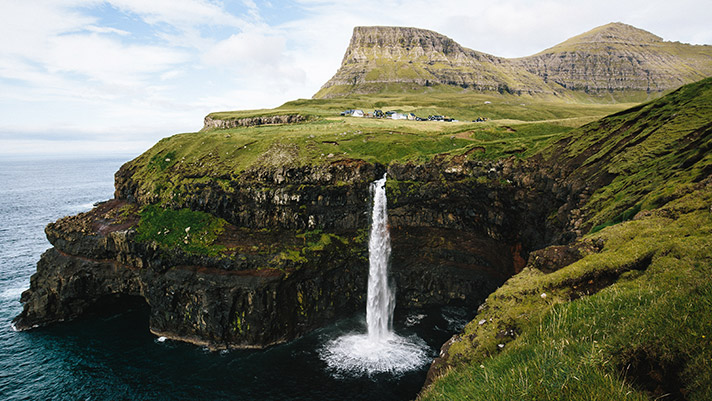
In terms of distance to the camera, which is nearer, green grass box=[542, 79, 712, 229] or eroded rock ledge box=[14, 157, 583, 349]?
green grass box=[542, 79, 712, 229]

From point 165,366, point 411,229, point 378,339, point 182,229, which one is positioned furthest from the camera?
point 411,229

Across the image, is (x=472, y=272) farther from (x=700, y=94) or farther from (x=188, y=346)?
(x=188, y=346)

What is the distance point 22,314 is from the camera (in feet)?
127

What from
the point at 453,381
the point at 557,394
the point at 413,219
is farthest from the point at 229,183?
the point at 557,394

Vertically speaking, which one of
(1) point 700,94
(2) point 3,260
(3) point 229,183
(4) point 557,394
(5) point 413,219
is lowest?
(2) point 3,260

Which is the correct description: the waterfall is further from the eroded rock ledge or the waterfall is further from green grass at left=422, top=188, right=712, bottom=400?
green grass at left=422, top=188, right=712, bottom=400

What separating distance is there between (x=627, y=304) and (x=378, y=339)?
29.6 m

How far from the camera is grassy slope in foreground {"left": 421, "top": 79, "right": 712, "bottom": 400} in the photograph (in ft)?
17.6

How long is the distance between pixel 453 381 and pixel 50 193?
173345 mm

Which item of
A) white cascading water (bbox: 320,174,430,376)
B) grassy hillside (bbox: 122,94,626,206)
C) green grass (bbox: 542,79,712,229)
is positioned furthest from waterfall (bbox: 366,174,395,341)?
green grass (bbox: 542,79,712,229)

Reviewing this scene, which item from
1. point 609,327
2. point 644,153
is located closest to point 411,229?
point 644,153

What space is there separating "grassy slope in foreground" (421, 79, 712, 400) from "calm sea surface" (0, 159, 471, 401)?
18.7 m

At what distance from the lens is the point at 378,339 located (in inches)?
1344

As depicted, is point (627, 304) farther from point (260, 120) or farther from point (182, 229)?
point (260, 120)
